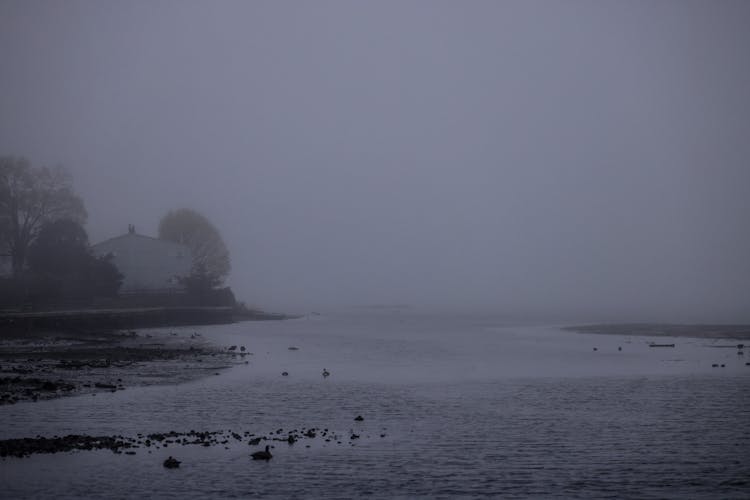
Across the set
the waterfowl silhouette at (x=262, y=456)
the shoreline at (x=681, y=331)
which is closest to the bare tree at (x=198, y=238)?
the shoreline at (x=681, y=331)

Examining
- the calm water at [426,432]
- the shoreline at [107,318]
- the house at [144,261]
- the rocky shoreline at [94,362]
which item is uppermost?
the house at [144,261]

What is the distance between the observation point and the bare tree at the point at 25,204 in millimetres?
83562

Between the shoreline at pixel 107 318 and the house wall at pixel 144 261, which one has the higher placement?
the house wall at pixel 144 261

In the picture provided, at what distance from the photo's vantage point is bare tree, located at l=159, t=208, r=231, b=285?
11988cm

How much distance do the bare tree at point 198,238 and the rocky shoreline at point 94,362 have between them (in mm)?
55682

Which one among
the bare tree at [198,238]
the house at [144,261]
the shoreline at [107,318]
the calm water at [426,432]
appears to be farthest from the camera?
the bare tree at [198,238]

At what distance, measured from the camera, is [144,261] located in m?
98.1

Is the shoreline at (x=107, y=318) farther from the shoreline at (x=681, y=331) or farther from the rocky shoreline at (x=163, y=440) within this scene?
the shoreline at (x=681, y=331)

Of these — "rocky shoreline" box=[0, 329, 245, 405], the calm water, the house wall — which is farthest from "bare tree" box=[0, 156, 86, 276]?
the calm water

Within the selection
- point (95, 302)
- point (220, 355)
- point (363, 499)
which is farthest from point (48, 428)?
point (95, 302)

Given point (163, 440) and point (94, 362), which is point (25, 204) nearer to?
point (94, 362)

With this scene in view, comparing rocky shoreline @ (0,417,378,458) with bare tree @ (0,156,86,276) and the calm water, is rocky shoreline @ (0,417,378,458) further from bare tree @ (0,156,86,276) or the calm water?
bare tree @ (0,156,86,276)

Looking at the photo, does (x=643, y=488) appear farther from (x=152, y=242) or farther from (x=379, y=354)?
(x=152, y=242)

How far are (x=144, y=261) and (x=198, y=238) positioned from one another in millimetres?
23034
